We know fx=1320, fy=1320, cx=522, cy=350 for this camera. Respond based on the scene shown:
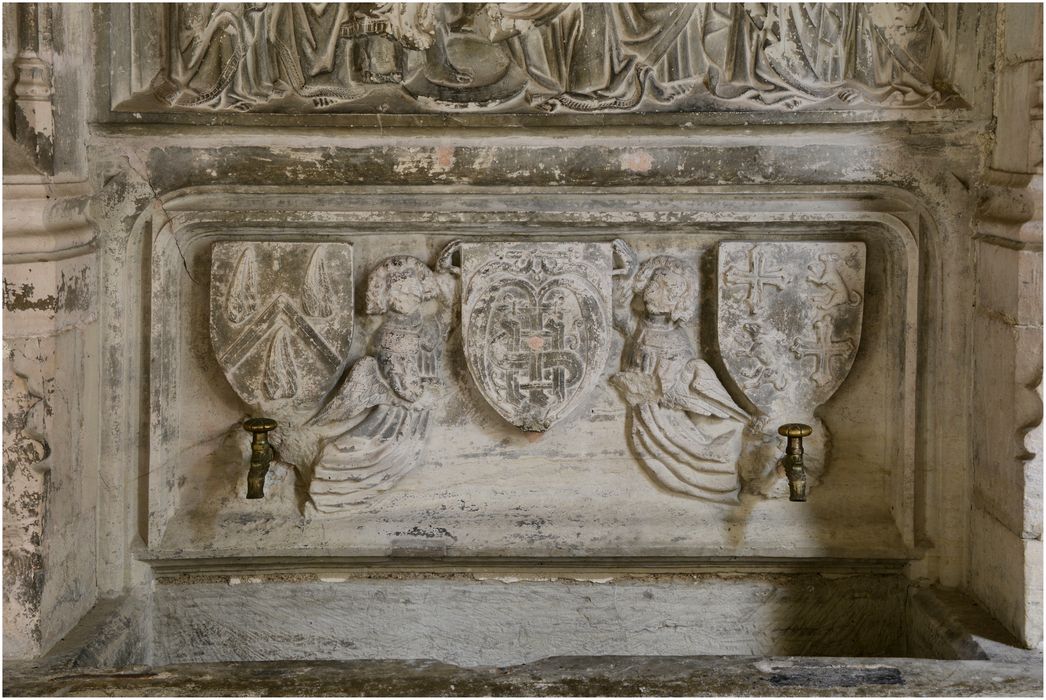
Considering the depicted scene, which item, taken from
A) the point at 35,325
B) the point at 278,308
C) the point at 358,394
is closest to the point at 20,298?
the point at 35,325

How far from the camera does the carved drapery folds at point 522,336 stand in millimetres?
3281

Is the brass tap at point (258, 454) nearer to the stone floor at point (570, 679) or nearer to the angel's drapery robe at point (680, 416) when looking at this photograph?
the stone floor at point (570, 679)

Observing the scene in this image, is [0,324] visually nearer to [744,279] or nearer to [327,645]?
[327,645]

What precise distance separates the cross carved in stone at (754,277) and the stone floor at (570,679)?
0.91 m

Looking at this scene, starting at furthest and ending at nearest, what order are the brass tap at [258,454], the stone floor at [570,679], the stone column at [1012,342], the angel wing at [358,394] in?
the angel wing at [358,394] < the brass tap at [258,454] < the stone column at [1012,342] < the stone floor at [570,679]

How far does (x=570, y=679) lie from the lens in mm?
2818

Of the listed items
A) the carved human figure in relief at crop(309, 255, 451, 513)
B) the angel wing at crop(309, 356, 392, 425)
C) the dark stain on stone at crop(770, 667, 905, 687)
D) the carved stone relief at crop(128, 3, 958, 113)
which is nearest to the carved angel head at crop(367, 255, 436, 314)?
the carved human figure in relief at crop(309, 255, 451, 513)

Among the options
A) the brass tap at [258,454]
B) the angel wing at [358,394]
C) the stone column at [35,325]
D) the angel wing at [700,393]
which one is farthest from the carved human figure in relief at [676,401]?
the stone column at [35,325]

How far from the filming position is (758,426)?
132 inches

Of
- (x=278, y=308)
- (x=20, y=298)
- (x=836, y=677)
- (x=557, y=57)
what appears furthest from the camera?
(x=278, y=308)

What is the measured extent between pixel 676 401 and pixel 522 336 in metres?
0.42

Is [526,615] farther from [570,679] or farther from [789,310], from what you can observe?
[789,310]

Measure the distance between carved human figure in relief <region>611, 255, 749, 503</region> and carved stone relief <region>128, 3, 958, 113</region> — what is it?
48 cm

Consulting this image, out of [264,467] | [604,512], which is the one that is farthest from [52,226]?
[604,512]
